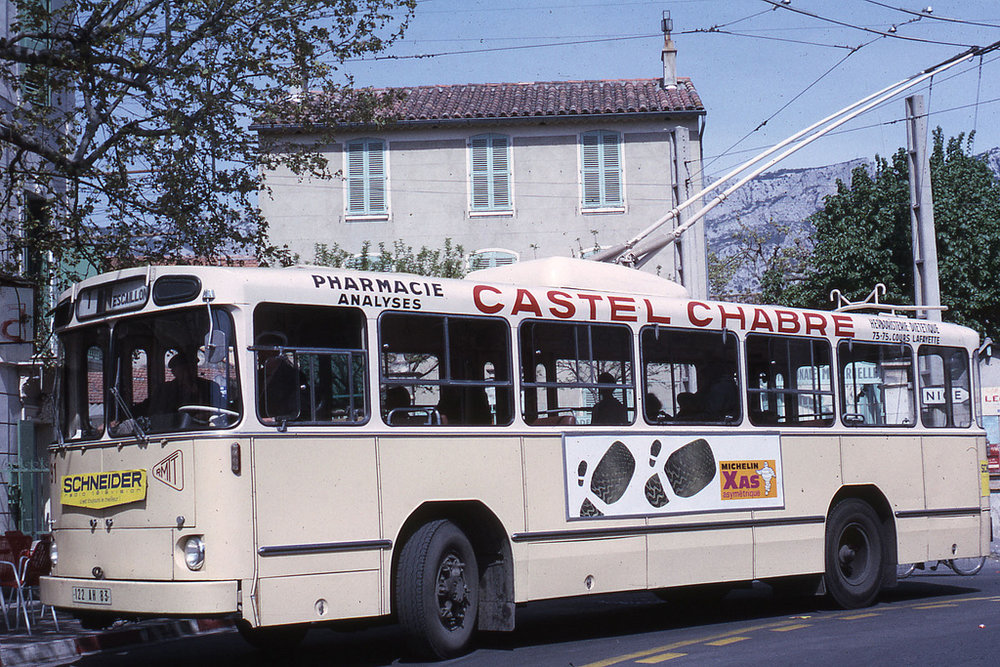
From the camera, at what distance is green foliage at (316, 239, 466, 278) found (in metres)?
33.2

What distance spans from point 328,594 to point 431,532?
106cm

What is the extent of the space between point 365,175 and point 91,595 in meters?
27.0

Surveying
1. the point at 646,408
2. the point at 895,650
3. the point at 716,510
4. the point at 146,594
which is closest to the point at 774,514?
the point at 716,510

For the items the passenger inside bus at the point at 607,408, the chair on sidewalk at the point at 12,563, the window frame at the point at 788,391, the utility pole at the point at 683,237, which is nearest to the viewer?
the passenger inside bus at the point at 607,408

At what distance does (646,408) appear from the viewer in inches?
470

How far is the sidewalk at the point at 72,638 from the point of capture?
11555 millimetres

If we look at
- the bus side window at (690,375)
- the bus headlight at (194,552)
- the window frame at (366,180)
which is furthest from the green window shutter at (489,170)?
the bus headlight at (194,552)

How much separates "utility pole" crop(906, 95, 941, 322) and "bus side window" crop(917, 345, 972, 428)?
255 inches

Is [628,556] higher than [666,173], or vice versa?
[666,173]

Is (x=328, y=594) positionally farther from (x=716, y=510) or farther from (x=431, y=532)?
(x=716, y=510)

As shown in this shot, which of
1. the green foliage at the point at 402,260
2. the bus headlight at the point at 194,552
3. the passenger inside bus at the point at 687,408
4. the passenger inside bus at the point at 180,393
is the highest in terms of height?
the green foliage at the point at 402,260

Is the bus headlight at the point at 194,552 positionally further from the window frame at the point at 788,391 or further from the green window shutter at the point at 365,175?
the green window shutter at the point at 365,175

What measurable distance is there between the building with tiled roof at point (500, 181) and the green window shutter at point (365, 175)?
0.09ft

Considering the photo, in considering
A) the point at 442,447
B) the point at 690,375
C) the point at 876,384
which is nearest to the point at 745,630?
the point at 690,375
